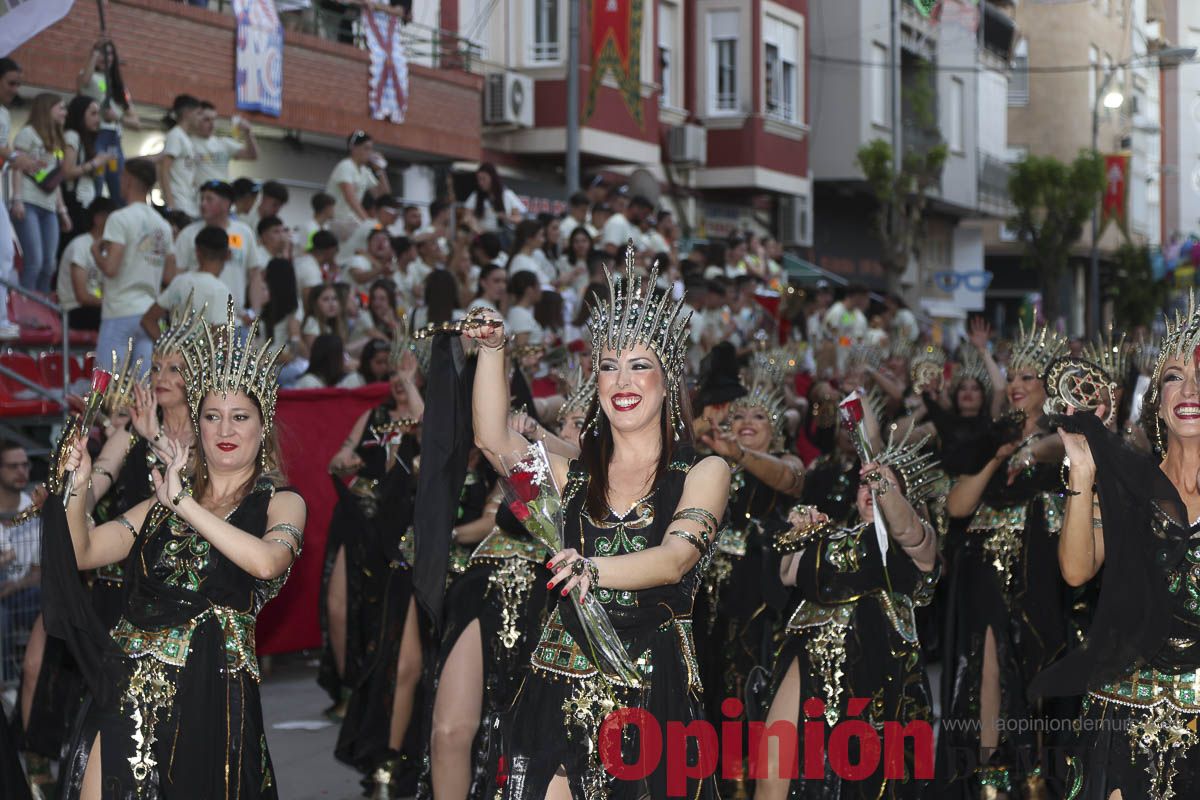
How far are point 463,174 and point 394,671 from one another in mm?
9239

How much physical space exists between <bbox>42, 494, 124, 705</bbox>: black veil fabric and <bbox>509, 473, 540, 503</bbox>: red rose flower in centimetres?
149

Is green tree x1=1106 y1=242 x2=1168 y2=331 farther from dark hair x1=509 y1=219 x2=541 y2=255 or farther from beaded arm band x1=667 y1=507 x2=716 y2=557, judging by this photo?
beaded arm band x1=667 y1=507 x2=716 y2=557

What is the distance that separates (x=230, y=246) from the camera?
11.0 meters

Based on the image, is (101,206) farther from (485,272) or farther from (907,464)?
(907,464)

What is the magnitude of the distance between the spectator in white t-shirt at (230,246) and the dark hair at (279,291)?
96 millimetres

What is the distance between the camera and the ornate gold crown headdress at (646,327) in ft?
16.6

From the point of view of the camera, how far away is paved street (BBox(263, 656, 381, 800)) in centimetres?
781

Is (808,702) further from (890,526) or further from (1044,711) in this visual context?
(1044,711)

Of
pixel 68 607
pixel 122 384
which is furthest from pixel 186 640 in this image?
pixel 122 384

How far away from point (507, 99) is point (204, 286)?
12.1m

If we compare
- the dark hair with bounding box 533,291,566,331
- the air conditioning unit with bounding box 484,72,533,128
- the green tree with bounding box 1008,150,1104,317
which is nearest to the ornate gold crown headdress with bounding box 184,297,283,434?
the dark hair with bounding box 533,291,566,331

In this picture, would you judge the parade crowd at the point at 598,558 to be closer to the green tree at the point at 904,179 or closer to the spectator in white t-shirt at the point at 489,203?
the spectator in white t-shirt at the point at 489,203

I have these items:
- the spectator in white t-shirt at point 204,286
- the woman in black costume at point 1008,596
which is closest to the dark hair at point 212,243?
the spectator in white t-shirt at point 204,286

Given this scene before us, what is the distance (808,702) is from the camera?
6605 mm
